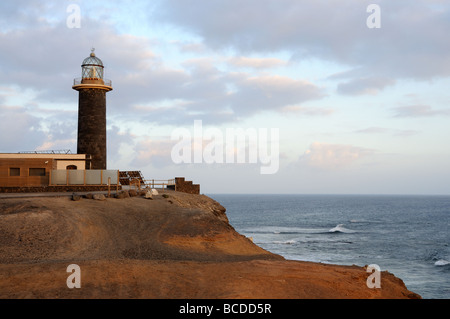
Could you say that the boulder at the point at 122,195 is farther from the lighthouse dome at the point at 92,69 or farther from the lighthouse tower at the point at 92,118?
the lighthouse dome at the point at 92,69

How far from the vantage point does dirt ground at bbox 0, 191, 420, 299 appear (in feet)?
42.9

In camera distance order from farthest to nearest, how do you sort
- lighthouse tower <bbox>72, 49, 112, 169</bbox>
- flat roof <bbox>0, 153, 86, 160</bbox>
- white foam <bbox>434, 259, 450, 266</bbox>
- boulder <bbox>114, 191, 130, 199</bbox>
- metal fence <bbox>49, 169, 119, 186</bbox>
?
lighthouse tower <bbox>72, 49, 112, 169</bbox>
white foam <bbox>434, 259, 450, 266</bbox>
flat roof <bbox>0, 153, 86, 160</bbox>
metal fence <bbox>49, 169, 119, 186</bbox>
boulder <bbox>114, 191, 130, 199</bbox>

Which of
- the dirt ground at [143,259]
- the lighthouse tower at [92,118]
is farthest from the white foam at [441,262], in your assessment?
the lighthouse tower at [92,118]

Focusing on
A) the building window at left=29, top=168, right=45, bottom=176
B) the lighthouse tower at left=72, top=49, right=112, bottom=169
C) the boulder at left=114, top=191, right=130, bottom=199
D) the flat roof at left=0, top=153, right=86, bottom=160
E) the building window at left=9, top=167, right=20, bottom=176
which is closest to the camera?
the boulder at left=114, top=191, right=130, bottom=199

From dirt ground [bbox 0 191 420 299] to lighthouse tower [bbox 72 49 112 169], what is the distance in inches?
657

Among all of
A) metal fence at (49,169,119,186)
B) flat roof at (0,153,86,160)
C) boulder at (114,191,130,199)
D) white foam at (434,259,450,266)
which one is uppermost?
flat roof at (0,153,86,160)

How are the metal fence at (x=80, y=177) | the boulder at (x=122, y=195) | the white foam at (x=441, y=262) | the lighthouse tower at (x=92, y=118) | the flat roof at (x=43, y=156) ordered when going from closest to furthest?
the boulder at (x=122, y=195), the metal fence at (x=80, y=177), the flat roof at (x=43, y=156), the white foam at (x=441, y=262), the lighthouse tower at (x=92, y=118)

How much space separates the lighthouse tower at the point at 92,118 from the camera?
4759 centimetres

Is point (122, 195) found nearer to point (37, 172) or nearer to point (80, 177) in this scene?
point (80, 177)

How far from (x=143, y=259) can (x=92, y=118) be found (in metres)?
32.9

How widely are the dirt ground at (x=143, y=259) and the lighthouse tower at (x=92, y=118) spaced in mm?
16682

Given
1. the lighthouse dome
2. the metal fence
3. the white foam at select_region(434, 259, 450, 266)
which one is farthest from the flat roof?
the white foam at select_region(434, 259, 450, 266)

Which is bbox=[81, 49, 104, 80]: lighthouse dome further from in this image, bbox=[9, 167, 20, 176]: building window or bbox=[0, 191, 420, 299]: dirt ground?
bbox=[0, 191, 420, 299]: dirt ground
